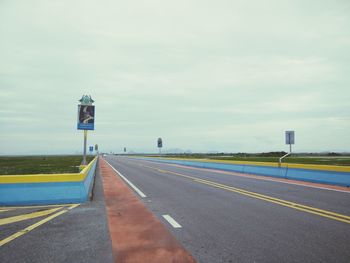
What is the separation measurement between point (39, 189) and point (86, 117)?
25.0 feet

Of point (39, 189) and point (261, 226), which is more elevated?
point (39, 189)

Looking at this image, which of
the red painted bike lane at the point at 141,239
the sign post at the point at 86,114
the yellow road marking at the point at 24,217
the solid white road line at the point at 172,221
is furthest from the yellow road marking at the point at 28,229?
the sign post at the point at 86,114

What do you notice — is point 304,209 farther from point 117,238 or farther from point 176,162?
point 176,162

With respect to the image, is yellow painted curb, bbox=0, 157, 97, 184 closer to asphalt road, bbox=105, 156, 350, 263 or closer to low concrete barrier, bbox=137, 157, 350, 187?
asphalt road, bbox=105, 156, 350, 263

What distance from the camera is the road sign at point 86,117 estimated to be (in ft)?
54.5

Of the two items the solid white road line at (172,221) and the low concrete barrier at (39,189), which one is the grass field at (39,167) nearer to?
the low concrete barrier at (39,189)

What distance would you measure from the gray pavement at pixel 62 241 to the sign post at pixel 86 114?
8889 mm

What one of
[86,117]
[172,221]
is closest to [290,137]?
[86,117]

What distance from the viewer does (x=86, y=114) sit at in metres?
16.8

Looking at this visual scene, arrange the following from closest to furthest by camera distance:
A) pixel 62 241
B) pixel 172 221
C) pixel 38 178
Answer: pixel 62 241 < pixel 172 221 < pixel 38 178

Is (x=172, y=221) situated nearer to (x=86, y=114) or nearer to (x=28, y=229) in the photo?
(x=28, y=229)

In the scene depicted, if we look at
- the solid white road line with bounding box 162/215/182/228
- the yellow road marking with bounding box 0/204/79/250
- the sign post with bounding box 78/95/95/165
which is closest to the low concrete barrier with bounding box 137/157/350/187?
the solid white road line with bounding box 162/215/182/228

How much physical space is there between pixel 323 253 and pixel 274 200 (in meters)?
5.25

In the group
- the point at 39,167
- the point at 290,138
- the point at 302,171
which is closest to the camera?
the point at 302,171
